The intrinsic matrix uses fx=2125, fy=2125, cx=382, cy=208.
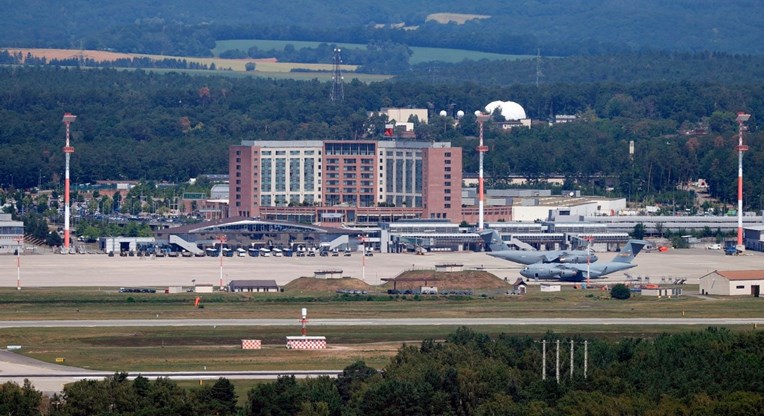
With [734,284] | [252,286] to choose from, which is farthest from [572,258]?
[252,286]

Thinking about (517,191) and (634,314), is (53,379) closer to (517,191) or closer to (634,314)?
(634,314)

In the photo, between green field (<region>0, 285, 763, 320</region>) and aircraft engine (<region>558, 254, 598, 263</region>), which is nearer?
green field (<region>0, 285, 763, 320</region>)

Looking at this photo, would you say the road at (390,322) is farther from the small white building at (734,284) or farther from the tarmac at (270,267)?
the tarmac at (270,267)

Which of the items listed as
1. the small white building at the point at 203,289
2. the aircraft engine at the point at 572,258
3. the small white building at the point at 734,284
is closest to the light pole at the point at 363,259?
the small white building at the point at 203,289

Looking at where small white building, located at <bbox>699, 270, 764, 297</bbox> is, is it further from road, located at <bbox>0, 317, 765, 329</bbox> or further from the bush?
road, located at <bbox>0, 317, 765, 329</bbox>

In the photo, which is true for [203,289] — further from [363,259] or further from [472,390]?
[472,390]

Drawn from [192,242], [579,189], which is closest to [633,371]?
[192,242]

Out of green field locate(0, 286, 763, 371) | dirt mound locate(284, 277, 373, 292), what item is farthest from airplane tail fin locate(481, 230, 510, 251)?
dirt mound locate(284, 277, 373, 292)
